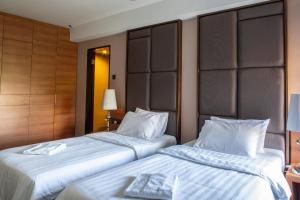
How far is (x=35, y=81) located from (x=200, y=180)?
3776 millimetres

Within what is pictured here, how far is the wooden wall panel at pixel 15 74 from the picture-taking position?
148 inches

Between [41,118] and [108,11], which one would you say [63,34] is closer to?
[108,11]

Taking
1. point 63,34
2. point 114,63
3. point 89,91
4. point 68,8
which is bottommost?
point 89,91

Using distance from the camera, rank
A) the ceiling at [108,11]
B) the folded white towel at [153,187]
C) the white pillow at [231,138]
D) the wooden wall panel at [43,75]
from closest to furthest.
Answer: the folded white towel at [153,187] < the white pillow at [231,138] < the ceiling at [108,11] < the wooden wall panel at [43,75]

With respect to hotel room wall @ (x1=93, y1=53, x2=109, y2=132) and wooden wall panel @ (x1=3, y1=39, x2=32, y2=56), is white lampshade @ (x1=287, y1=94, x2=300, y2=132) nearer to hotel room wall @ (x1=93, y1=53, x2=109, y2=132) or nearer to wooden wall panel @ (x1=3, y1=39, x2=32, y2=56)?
hotel room wall @ (x1=93, y1=53, x2=109, y2=132)

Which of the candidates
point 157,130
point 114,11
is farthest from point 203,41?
point 114,11

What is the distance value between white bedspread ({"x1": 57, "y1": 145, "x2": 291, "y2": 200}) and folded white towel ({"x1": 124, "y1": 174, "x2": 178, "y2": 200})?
5cm

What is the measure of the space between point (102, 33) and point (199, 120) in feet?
7.99

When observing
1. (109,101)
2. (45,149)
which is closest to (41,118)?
(109,101)

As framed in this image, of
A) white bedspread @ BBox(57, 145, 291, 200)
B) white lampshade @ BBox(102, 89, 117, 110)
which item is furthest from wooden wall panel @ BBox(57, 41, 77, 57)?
white bedspread @ BBox(57, 145, 291, 200)

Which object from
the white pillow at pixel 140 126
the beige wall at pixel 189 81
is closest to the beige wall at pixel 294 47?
the beige wall at pixel 189 81

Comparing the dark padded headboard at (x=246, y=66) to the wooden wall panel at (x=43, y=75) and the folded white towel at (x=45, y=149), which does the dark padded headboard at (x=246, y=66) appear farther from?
the wooden wall panel at (x=43, y=75)

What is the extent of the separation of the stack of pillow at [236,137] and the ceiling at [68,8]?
211 cm

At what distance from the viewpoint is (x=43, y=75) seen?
14.0ft
